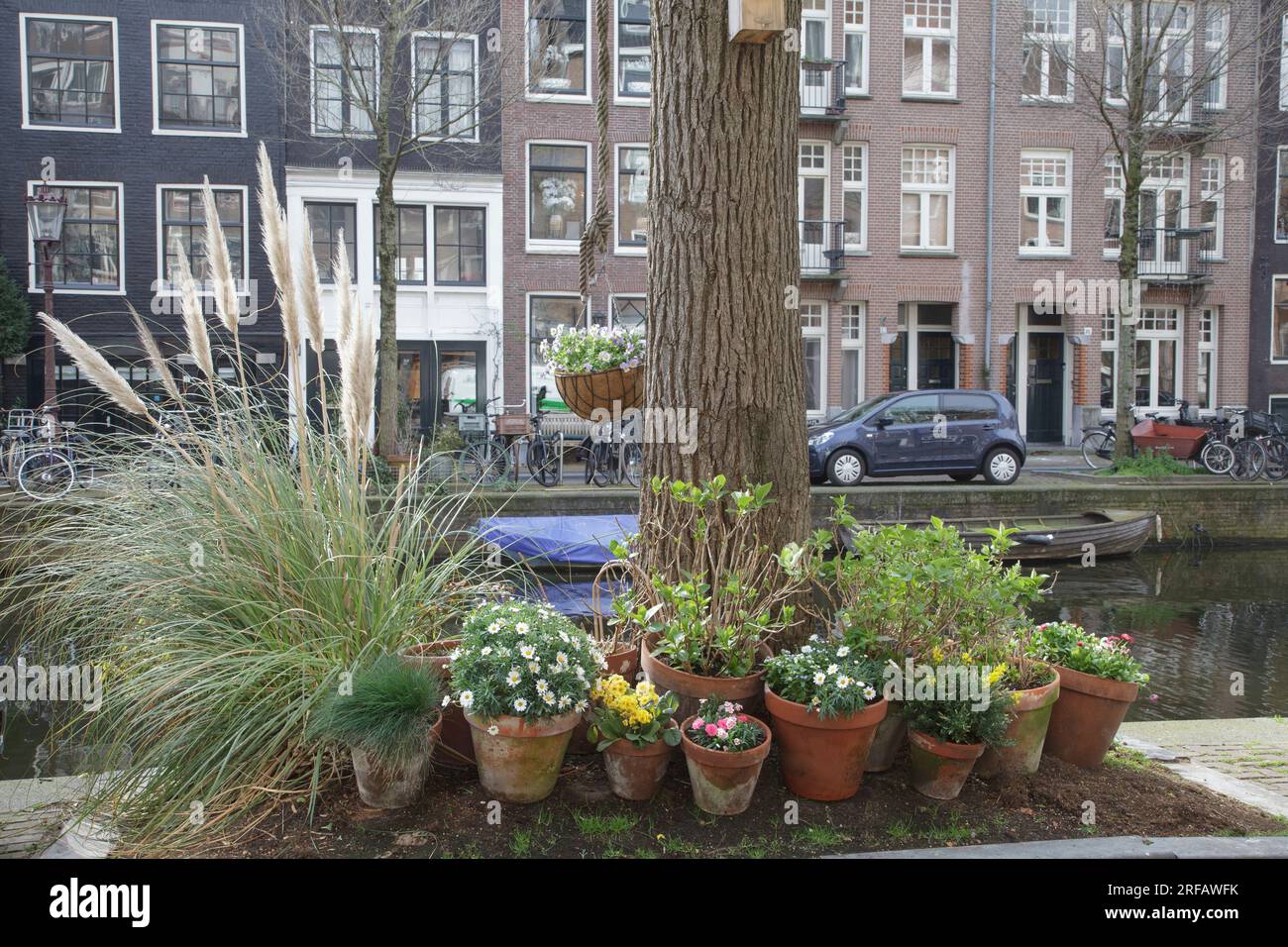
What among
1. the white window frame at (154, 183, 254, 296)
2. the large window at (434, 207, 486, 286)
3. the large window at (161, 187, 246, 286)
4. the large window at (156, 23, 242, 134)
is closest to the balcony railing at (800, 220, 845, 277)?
the large window at (434, 207, 486, 286)

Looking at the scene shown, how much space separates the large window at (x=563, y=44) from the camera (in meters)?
21.0

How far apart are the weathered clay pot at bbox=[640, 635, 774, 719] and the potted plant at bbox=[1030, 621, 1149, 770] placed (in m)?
1.18

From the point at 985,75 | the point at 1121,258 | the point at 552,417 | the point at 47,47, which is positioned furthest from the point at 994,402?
the point at 47,47

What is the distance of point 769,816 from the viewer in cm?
316

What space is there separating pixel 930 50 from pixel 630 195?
754 centimetres

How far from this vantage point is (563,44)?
71.7 feet

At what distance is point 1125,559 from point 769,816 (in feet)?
42.9

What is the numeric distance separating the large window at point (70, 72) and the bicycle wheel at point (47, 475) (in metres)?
13.1

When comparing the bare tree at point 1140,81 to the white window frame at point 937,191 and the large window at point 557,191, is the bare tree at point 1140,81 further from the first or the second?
the large window at point 557,191

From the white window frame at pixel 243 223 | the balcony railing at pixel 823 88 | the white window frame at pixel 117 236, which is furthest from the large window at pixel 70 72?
the balcony railing at pixel 823 88

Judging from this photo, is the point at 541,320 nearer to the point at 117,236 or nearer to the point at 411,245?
the point at 411,245

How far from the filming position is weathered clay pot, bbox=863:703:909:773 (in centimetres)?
340

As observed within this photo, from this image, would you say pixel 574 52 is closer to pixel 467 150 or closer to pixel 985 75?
pixel 467 150

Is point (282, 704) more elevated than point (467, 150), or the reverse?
point (467, 150)
